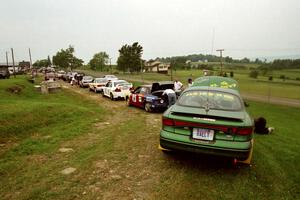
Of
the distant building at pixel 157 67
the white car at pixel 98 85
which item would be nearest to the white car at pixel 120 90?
the white car at pixel 98 85

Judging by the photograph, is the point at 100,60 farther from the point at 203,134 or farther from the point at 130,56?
the point at 203,134

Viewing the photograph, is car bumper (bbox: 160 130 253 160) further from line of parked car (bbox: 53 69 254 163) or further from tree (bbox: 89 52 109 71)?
tree (bbox: 89 52 109 71)

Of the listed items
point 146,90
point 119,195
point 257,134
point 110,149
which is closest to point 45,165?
point 110,149

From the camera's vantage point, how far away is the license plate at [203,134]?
3.93 meters

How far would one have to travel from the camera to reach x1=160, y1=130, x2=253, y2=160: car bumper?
3748mm

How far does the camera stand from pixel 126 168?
14.7ft

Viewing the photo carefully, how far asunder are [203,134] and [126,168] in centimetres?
177

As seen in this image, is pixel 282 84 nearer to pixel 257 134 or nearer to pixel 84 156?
pixel 257 134

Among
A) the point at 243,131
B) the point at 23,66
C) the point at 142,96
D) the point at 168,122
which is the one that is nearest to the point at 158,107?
the point at 142,96

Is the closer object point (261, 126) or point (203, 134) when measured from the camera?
point (203, 134)

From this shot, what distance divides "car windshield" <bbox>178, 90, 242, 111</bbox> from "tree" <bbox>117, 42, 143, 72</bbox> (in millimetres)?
53097

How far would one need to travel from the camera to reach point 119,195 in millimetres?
3500

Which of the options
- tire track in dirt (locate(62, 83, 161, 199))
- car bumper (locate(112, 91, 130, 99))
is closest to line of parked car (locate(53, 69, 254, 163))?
tire track in dirt (locate(62, 83, 161, 199))

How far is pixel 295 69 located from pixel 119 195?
36139mm
